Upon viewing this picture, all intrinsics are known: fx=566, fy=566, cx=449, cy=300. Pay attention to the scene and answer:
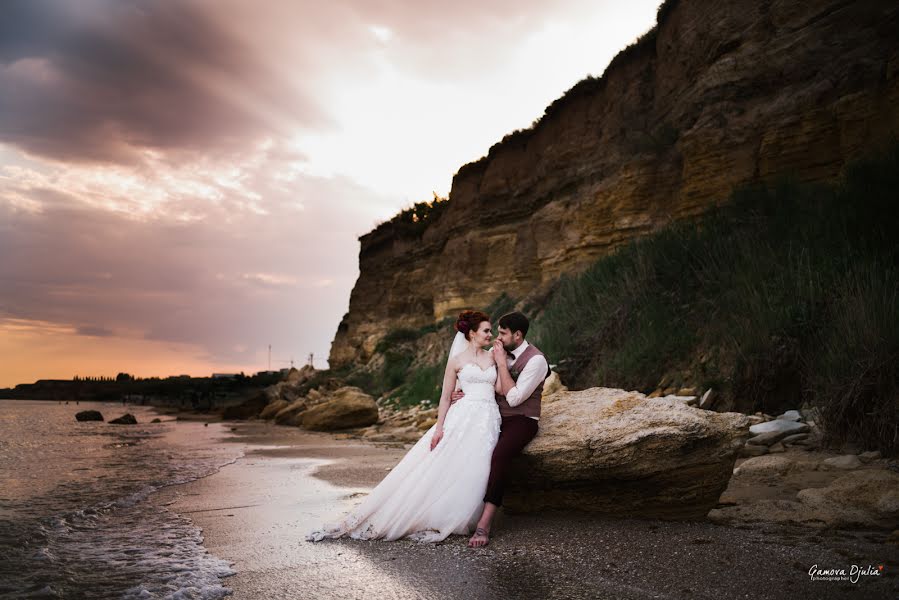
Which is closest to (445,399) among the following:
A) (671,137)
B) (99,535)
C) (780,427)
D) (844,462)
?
(99,535)

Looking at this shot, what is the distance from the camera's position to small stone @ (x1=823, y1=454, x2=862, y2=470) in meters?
5.18

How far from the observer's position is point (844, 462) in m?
5.23

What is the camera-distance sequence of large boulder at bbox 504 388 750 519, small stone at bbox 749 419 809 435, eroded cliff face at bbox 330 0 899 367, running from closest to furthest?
large boulder at bbox 504 388 750 519, small stone at bbox 749 419 809 435, eroded cliff face at bbox 330 0 899 367

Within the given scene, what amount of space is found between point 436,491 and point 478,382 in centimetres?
97

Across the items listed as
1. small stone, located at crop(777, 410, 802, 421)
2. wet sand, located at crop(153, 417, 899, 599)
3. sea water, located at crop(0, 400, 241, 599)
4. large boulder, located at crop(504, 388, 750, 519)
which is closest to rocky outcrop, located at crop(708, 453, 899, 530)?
wet sand, located at crop(153, 417, 899, 599)

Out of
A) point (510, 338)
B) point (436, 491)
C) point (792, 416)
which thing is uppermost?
point (510, 338)

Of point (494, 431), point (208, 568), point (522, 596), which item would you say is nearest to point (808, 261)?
point (494, 431)

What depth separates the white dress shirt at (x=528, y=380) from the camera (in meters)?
4.74

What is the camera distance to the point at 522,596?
3.11 meters

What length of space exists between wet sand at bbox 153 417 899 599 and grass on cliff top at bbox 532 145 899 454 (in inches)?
96.5

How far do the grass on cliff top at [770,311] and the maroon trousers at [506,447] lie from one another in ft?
11.1

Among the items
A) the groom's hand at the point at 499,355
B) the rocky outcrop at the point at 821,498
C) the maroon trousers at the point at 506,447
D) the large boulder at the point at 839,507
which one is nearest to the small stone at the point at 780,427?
the rocky outcrop at the point at 821,498

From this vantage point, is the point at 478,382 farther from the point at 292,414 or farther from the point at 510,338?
the point at 292,414

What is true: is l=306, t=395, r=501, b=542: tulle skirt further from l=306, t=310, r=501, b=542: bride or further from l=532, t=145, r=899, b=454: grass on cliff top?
l=532, t=145, r=899, b=454: grass on cliff top
